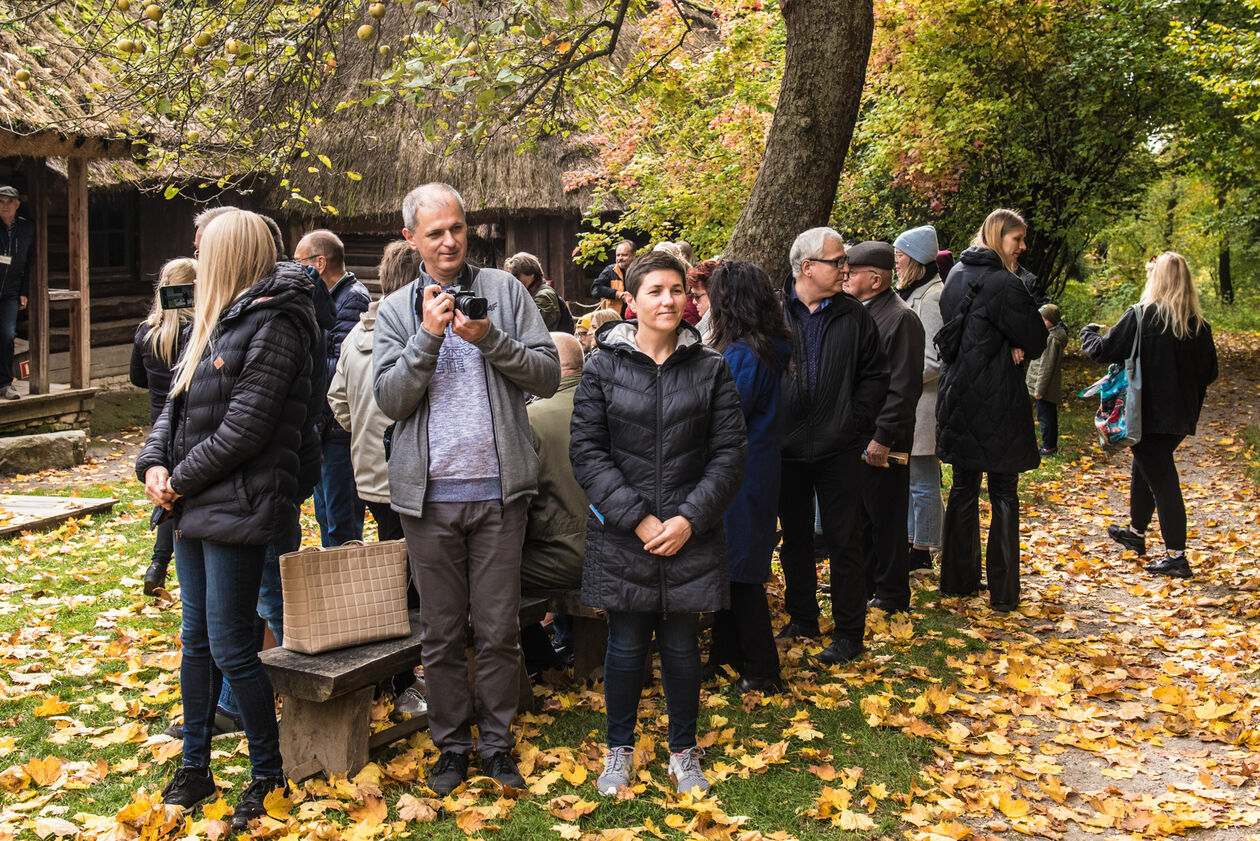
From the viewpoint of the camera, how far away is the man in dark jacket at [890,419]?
5625 mm

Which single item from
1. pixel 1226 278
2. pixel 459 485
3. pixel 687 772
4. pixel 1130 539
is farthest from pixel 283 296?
pixel 1226 278

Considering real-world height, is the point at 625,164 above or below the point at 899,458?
above

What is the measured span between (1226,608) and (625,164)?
9.19m

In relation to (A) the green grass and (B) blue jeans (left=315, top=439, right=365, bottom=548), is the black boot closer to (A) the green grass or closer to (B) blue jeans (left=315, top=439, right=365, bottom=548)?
(A) the green grass

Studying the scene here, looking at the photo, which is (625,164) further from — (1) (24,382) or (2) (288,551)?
(2) (288,551)

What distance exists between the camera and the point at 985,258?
6000 mm

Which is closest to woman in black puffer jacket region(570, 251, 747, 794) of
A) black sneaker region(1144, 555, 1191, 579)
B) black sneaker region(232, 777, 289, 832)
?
black sneaker region(232, 777, 289, 832)

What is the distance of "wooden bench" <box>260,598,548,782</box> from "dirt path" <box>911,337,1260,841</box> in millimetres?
2062

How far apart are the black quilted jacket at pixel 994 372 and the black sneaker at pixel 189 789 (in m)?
4.29

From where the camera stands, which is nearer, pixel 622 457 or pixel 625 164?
pixel 622 457

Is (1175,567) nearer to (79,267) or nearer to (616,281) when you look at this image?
(616,281)

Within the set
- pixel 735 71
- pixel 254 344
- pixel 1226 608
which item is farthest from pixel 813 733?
pixel 735 71

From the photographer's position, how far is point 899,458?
581 centimetres

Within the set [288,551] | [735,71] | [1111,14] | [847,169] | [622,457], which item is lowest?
[288,551]
